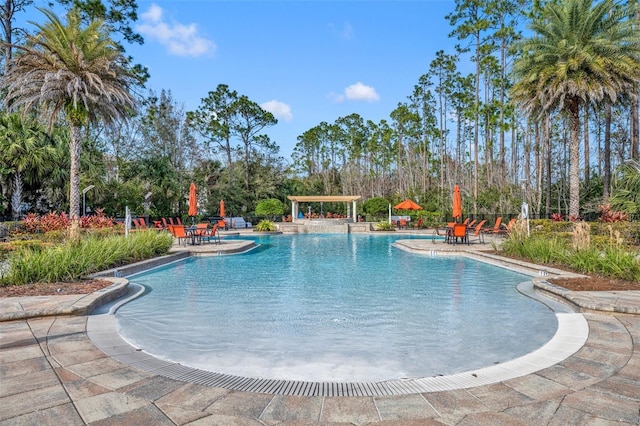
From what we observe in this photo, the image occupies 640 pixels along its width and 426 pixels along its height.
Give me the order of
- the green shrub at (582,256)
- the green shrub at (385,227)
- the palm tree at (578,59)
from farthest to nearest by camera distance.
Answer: the green shrub at (385,227)
the palm tree at (578,59)
the green shrub at (582,256)

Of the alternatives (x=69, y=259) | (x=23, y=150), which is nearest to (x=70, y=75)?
(x=23, y=150)

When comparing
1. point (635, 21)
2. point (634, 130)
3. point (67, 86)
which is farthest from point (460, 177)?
point (67, 86)

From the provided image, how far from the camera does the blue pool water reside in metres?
3.72

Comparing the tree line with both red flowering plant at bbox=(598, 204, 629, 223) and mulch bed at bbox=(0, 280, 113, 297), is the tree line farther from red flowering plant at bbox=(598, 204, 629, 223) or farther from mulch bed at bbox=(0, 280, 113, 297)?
mulch bed at bbox=(0, 280, 113, 297)

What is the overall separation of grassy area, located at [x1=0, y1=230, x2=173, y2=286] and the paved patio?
346 centimetres

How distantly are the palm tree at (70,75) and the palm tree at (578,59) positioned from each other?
54.7 feet

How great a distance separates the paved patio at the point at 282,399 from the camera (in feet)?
7.89

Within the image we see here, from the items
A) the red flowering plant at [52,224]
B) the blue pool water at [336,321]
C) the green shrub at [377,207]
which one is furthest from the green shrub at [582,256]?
the green shrub at [377,207]

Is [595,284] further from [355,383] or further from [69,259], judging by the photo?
[69,259]

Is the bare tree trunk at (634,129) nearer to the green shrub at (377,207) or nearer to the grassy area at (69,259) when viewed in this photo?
the green shrub at (377,207)

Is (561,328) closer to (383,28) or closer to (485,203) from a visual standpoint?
(383,28)

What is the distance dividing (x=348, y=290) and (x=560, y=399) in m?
4.67

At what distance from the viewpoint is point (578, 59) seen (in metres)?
15.0

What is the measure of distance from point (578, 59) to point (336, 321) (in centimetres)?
1564
